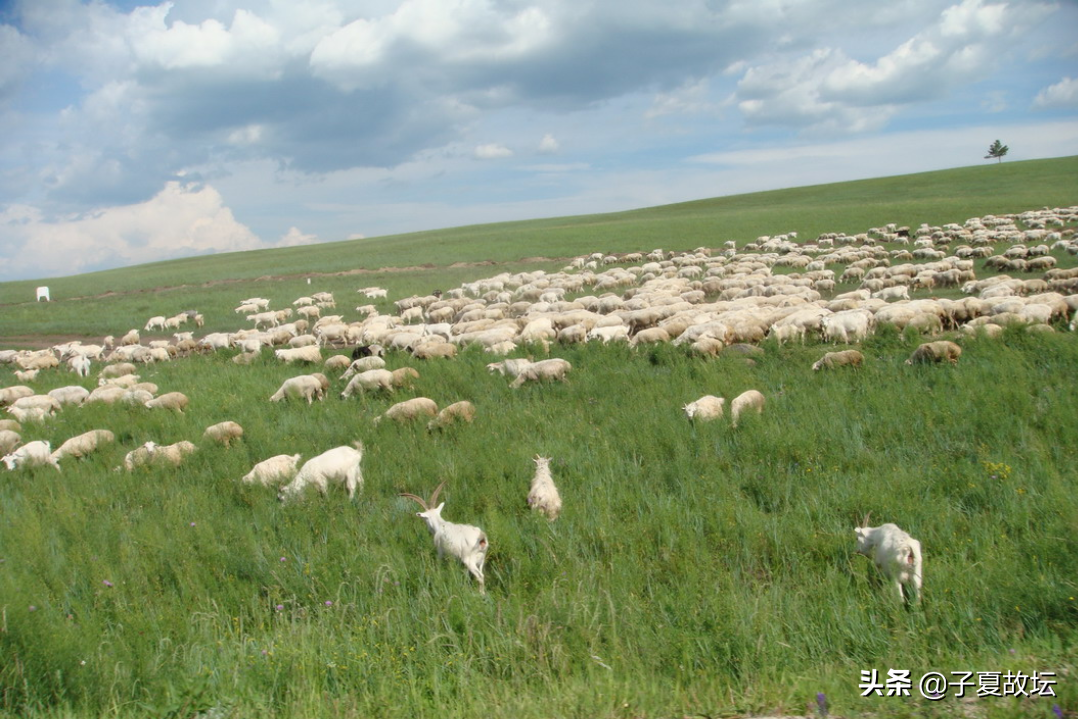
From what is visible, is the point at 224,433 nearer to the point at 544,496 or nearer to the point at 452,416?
the point at 452,416

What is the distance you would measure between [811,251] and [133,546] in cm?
3148

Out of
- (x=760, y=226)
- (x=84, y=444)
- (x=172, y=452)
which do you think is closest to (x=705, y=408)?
(x=172, y=452)

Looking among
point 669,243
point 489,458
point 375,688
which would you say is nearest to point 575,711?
point 375,688

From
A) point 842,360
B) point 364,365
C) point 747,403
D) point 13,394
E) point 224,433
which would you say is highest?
point 13,394

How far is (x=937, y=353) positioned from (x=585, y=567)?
698 centimetres

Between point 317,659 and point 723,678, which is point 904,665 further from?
point 317,659

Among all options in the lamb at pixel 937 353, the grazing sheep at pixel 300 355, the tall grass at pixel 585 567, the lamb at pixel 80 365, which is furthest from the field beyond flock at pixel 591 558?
the lamb at pixel 80 365

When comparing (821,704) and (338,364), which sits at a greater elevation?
(338,364)

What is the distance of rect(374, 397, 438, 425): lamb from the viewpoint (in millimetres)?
9164

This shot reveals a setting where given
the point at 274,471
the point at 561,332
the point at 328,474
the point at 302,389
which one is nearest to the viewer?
the point at 328,474

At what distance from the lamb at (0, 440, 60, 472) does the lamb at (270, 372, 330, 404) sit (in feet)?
10.1

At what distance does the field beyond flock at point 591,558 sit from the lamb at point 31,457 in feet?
0.87

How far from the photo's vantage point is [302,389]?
442 inches

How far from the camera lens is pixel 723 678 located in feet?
12.4
